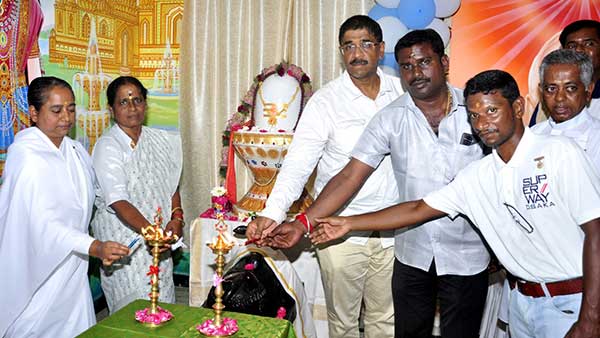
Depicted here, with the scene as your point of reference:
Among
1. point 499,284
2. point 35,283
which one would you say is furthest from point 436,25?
point 35,283

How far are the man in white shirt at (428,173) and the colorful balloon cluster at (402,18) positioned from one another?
122 centimetres

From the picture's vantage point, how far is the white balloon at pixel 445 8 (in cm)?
383

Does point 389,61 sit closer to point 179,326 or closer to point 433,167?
point 433,167

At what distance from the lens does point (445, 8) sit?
3.86 meters

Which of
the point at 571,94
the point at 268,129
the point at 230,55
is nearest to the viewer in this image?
the point at 571,94

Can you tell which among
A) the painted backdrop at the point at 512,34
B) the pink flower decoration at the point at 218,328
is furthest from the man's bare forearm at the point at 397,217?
the painted backdrop at the point at 512,34

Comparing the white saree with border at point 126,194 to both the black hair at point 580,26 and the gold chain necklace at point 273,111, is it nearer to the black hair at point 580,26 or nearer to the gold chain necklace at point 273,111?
the gold chain necklace at point 273,111

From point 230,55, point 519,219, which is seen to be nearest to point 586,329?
point 519,219

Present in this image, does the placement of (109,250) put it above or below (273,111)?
below

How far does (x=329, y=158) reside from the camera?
2881mm

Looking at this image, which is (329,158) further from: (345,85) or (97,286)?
(97,286)

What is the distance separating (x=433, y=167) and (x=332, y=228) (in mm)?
553

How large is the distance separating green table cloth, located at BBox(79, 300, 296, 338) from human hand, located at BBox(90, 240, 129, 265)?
35 centimetres

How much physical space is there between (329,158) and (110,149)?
4.12 ft
